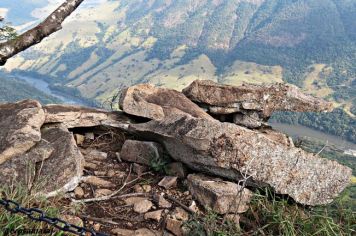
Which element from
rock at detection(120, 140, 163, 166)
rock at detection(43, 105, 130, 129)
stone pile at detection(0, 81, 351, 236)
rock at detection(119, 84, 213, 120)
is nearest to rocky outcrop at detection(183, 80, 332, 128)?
rock at detection(119, 84, 213, 120)

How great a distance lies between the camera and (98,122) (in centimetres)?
1115

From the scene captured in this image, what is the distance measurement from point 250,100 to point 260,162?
4.33m

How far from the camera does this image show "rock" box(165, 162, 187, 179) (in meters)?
8.86

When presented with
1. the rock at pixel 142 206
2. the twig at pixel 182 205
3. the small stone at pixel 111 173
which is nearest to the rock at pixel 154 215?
the rock at pixel 142 206

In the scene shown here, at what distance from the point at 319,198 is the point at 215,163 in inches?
92.3

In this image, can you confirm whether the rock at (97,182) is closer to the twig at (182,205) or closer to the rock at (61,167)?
the rock at (61,167)

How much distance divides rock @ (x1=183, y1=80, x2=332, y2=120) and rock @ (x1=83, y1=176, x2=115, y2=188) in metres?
4.94

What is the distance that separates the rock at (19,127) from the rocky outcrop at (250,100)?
201 inches

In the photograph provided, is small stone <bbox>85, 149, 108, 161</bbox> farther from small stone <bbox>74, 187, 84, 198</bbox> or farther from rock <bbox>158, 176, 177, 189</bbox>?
rock <bbox>158, 176, 177, 189</bbox>

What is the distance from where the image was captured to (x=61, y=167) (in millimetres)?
8219

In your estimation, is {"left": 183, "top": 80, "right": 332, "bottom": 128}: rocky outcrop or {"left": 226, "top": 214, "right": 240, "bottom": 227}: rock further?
{"left": 183, "top": 80, "right": 332, "bottom": 128}: rocky outcrop

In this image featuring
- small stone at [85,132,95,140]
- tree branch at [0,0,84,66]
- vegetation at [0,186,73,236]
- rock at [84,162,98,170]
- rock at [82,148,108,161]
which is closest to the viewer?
vegetation at [0,186,73,236]

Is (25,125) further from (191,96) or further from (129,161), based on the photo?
(191,96)

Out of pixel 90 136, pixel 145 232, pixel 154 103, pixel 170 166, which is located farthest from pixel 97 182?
pixel 154 103
